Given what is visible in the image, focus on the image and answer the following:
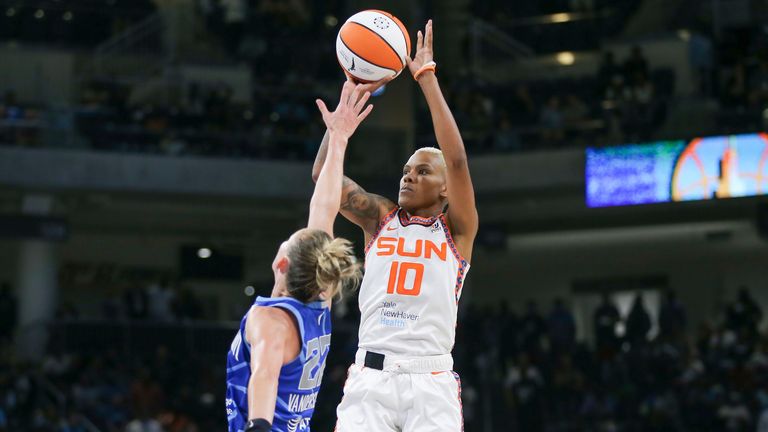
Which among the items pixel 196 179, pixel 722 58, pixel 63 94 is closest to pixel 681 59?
pixel 722 58

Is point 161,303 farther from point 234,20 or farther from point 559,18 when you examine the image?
point 559,18

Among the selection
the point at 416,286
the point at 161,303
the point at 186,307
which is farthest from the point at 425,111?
the point at 416,286

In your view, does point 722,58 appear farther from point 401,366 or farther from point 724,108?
point 401,366

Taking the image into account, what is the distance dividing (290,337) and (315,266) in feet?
1.06

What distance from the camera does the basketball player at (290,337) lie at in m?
5.08

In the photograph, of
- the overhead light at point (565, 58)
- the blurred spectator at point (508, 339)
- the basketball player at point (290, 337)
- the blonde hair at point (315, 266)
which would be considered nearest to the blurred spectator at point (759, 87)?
the overhead light at point (565, 58)

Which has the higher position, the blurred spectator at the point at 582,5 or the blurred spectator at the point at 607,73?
the blurred spectator at the point at 582,5

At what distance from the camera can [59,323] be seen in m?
22.0

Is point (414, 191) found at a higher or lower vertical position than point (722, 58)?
lower

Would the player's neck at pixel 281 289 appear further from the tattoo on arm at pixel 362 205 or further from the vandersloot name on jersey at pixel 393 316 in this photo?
the tattoo on arm at pixel 362 205

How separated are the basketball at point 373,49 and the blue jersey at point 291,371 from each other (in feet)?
6.37

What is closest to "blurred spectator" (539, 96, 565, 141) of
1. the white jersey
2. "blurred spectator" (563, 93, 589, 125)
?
"blurred spectator" (563, 93, 589, 125)

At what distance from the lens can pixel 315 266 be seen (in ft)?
17.4

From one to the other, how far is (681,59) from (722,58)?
2.99ft
